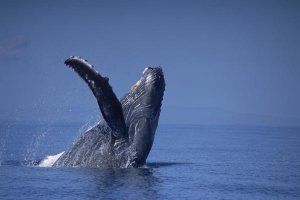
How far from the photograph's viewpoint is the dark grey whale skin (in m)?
15.2

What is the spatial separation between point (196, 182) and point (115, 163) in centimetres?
255

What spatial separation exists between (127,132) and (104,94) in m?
1.52

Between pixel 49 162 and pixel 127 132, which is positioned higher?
pixel 127 132

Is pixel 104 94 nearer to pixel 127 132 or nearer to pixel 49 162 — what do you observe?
pixel 127 132

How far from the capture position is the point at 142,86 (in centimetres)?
1608

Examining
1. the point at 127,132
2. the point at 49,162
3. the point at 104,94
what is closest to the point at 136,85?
the point at 127,132

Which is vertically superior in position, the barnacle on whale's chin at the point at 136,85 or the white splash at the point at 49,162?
the barnacle on whale's chin at the point at 136,85

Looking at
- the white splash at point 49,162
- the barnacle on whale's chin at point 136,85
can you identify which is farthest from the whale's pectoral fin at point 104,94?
the white splash at point 49,162

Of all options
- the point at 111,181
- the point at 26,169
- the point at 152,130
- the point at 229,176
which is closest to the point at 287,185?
the point at 229,176

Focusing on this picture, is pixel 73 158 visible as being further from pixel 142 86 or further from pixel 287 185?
pixel 287 185

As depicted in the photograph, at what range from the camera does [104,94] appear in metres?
14.3

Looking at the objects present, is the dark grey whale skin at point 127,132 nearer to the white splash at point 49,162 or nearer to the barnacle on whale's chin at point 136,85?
the barnacle on whale's chin at point 136,85

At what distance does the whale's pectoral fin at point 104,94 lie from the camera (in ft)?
45.2

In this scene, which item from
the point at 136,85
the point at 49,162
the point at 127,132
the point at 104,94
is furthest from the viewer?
the point at 49,162
